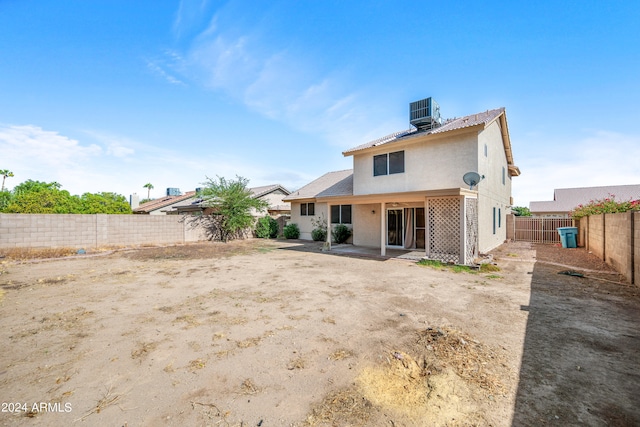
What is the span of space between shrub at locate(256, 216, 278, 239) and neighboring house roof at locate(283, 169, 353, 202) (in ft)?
8.26

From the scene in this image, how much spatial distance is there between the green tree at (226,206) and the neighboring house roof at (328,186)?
299 centimetres

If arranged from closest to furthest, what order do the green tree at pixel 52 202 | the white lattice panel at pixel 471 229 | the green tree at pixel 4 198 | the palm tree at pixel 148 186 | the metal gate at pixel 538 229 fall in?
the white lattice panel at pixel 471 229 < the metal gate at pixel 538 229 < the green tree at pixel 52 202 < the green tree at pixel 4 198 < the palm tree at pixel 148 186

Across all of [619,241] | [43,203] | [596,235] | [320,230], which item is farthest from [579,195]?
[43,203]

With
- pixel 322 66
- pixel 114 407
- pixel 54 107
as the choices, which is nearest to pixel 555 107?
pixel 322 66

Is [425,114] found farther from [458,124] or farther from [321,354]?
[321,354]

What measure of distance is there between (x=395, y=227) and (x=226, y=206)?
11401 millimetres

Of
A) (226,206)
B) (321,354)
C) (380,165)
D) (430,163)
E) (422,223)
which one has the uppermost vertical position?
(380,165)

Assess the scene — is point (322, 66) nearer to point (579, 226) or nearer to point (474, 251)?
point (474, 251)

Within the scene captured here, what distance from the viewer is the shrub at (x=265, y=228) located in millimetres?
19922

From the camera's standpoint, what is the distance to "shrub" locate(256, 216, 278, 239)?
784 inches

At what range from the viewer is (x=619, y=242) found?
745 cm

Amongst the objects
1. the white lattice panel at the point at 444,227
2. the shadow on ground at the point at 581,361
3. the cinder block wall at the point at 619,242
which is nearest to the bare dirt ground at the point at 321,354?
the shadow on ground at the point at 581,361

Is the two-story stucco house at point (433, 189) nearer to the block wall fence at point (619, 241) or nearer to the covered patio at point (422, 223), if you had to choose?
the covered patio at point (422, 223)

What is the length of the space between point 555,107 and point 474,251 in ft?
22.3
